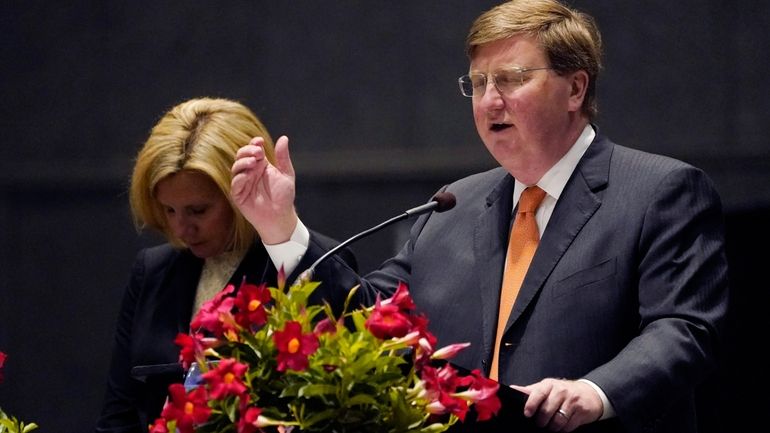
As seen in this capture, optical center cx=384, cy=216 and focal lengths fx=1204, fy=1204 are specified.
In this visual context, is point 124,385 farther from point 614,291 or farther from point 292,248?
point 614,291

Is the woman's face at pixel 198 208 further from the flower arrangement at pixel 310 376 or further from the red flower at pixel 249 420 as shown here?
the red flower at pixel 249 420

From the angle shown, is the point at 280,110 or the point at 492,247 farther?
the point at 280,110

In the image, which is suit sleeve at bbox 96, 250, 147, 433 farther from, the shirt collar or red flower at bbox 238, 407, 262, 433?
red flower at bbox 238, 407, 262, 433

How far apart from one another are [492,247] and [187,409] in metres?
0.88

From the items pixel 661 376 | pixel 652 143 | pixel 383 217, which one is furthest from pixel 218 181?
pixel 652 143

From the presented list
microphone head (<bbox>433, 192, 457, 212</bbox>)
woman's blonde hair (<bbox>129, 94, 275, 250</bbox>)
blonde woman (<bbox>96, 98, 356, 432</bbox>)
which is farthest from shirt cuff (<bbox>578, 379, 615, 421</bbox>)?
woman's blonde hair (<bbox>129, 94, 275, 250</bbox>)

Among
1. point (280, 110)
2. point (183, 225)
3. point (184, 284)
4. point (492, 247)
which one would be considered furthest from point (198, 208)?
point (280, 110)

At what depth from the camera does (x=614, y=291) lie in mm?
2004

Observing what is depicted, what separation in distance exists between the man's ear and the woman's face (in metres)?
0.82

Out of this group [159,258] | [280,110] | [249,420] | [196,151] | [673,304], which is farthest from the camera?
[280,110]

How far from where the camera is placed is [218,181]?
8.59ft

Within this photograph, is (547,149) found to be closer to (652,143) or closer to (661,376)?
(661,376)

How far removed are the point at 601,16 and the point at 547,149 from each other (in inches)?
76.3

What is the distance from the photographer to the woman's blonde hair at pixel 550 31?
87.1 inches
